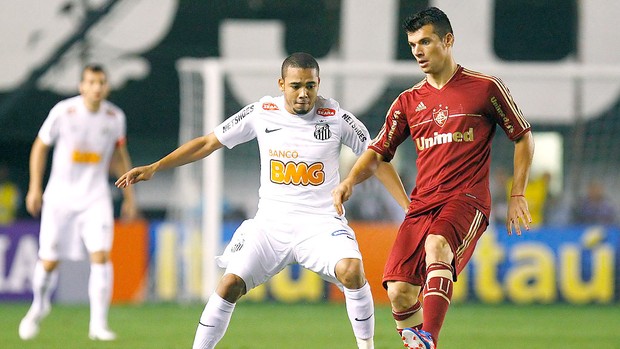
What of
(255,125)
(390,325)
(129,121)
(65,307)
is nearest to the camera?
(255,125)

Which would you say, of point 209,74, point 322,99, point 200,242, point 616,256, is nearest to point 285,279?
point 200,242

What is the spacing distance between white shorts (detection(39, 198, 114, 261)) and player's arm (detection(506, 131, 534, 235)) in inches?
178

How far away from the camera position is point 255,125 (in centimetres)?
762

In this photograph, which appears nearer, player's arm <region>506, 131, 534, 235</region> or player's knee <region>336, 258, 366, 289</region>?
player's arm <region>506, 131, 534, 235</region>

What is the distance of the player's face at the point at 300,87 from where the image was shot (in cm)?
729

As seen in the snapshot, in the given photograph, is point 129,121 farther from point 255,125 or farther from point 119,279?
point 255,125

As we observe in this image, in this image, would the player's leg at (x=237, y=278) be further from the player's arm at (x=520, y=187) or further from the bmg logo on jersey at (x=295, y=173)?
the player's arm at (x=520, y=187)

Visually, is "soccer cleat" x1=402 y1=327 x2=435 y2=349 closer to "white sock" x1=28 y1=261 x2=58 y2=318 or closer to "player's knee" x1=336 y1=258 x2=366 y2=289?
"player's knee" x1=336 y1=258 x2=366 y2=289

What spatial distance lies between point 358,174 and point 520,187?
896 millimetres

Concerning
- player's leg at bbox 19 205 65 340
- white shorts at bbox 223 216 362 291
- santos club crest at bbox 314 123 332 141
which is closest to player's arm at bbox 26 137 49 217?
player's leg at bbox 19 205 65 340

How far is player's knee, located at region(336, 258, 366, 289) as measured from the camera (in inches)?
282

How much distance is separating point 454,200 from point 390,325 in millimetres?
5241

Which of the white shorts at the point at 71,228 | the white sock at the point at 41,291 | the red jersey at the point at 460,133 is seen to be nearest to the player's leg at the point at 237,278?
the red jersey at the point at 460,133

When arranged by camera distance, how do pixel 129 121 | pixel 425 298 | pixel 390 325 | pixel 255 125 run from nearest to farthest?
pixel 425 298 < pixel 255 125 < pixel 390 325 < pixel 129 121
